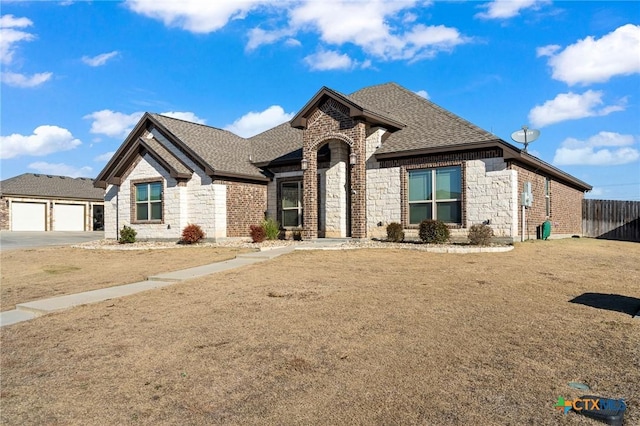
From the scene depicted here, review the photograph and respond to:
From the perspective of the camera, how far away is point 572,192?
2281 cm

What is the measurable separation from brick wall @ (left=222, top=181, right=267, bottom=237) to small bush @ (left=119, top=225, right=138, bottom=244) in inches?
187

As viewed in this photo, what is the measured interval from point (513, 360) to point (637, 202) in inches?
937

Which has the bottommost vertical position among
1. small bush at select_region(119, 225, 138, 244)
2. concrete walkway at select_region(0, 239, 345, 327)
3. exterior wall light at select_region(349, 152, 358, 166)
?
concrete walkway at select_region(0, 239, 345, 327)

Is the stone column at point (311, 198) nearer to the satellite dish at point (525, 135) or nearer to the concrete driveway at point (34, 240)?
the satellite dish at point (525, 135)

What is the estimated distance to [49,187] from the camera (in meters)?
39.0

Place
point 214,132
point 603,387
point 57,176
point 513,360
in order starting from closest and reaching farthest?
point 603,387
point 513,360
point 214,132
point 57,176

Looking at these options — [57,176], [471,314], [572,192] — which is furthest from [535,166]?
[57,176]

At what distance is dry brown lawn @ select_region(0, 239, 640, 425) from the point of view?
3766 millimetres

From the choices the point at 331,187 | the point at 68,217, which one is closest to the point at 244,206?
the point at 331,187

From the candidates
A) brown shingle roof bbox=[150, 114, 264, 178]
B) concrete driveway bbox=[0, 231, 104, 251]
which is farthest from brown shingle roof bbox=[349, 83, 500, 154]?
concrete driveway bbox=[0, 231, 104, 251]

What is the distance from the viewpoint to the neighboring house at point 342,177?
615 inches

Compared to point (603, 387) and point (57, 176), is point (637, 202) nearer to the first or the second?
point (603, 387)

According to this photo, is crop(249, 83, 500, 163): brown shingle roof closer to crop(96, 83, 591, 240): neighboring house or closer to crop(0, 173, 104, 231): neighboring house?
crop(96, 83, 591, 240): neighboring house

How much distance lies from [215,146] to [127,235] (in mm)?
5983
